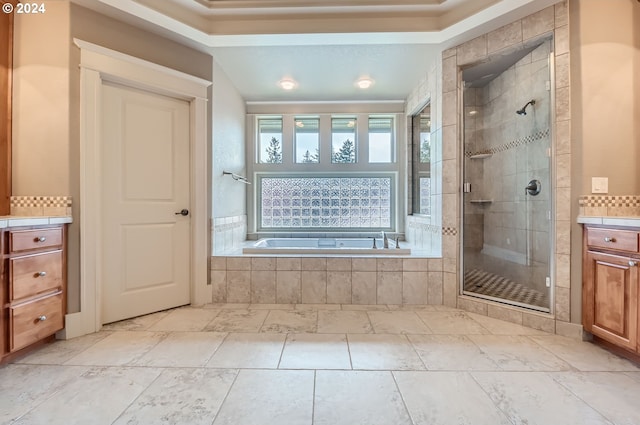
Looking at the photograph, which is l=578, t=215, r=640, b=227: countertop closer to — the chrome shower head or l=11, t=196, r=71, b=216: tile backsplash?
the chrome shower head

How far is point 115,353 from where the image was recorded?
5.83 feet

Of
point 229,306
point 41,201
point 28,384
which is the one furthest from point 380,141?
point 28,384

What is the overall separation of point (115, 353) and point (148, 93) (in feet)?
6.46

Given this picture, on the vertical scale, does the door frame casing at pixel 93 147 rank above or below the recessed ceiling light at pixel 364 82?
below

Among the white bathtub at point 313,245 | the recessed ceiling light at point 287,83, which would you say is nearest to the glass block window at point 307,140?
the recessed ceiling light at point 287,83

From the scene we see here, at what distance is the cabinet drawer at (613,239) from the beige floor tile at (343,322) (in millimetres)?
1592

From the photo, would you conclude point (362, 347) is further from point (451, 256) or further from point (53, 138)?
point (53, 138)

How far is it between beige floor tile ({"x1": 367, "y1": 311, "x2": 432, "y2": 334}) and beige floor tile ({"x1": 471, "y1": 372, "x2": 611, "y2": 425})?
0.58 metres

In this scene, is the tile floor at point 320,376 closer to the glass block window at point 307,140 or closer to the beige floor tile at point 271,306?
the beige floor tile at point 271,306

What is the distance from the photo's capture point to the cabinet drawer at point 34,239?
165 cm

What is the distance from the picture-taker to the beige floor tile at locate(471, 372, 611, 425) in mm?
1223

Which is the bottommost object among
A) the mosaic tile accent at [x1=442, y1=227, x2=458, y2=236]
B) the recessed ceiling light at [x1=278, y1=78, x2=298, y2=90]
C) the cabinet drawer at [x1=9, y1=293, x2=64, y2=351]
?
the cabinet drawer at [x1=9, y1=293, x2=64, y2=351]

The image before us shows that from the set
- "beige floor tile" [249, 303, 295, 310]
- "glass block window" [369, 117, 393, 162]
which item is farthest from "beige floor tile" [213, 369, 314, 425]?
"glass block window" [369, 117, 393, 162]

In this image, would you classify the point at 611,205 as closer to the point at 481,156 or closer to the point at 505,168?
the point at 505,168
